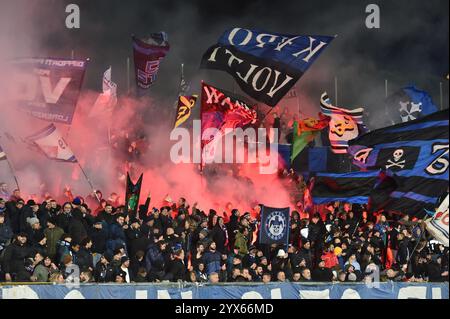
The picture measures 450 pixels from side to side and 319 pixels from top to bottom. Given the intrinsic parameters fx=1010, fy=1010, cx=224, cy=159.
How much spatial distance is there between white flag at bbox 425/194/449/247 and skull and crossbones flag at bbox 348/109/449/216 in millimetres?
187

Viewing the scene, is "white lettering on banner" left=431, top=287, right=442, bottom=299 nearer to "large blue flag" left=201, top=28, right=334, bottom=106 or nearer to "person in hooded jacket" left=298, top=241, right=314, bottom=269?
"person in hooded jacket" left=298, top=241, right=314, bottom=269

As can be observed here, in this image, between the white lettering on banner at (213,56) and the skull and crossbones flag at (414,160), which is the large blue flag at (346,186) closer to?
the skull and crossbones flag at (414,160)

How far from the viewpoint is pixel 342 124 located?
74.6ft

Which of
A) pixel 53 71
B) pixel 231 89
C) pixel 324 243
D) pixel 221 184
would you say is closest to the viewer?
pixel 324 243

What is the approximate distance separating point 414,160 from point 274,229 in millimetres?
3451

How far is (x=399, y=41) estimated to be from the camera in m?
28.0

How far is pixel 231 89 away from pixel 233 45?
6333mm

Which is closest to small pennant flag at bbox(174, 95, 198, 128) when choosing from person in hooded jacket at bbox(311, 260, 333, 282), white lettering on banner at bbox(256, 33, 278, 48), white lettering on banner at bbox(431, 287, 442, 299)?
white lettering on banner at bbox(256, 33, 278, 48)

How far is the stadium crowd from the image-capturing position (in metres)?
16.3

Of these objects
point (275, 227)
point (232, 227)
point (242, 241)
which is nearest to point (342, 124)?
point (232, 227)

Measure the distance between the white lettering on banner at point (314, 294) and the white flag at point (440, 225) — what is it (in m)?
2.10

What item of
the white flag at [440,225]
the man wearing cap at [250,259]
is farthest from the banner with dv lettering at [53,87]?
the white flag at [440,225]

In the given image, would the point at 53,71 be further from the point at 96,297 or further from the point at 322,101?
the point at 96,297
